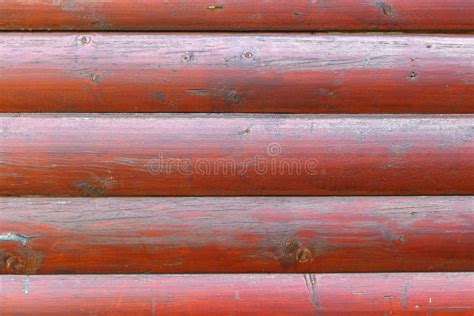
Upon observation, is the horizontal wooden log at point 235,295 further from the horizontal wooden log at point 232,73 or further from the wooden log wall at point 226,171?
the horizontal wooden log at point 232,73

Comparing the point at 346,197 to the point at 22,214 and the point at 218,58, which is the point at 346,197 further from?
the point at 22,214

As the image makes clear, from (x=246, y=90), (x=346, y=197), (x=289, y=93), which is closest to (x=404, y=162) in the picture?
(x=346, y=197)

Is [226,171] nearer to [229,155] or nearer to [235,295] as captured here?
[229,155]

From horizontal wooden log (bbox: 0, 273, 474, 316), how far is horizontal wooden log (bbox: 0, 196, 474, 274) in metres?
0.04

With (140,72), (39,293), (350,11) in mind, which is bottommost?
(39,293)

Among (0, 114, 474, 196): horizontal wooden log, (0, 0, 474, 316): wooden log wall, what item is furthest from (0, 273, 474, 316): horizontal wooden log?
(0, 114, 474, 196): horizontal wooden log

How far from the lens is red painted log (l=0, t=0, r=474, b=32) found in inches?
66.6

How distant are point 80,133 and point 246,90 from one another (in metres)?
0.57

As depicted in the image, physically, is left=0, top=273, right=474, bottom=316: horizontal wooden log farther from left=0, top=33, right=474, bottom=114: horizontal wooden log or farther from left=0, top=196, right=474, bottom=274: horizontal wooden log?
left=0, top=33, right=474, bottom=114: horizontal wooden log

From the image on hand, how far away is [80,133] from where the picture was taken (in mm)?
1637

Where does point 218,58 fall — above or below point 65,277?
above

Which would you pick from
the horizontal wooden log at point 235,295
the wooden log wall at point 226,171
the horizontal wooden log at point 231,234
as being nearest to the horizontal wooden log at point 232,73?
the wooden log wall at point 226,171

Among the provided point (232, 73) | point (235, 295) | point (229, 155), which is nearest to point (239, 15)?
point (232, 73)

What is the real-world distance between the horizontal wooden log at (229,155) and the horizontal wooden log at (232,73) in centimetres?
5
